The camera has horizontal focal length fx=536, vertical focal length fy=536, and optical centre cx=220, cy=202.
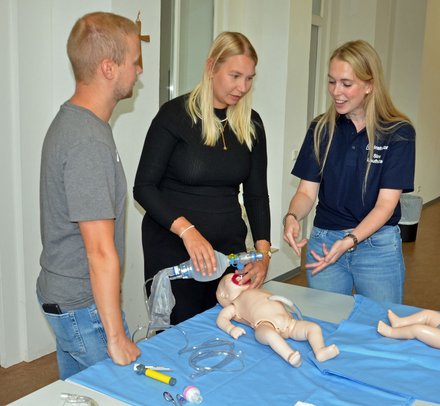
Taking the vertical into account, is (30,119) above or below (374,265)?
above

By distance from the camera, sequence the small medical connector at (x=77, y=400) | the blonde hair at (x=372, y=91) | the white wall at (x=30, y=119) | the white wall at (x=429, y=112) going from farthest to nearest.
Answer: the white wall at (x=429, y=112) < the white wall at (x=30, y=119) < the blonde hair at (x=372, y=91) < the small medical connector at (x=77, y=400)

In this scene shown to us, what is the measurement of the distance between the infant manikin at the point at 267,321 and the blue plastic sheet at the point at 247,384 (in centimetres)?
4

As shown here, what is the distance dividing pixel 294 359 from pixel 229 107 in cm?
96

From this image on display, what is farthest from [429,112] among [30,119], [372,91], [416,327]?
[416,327]

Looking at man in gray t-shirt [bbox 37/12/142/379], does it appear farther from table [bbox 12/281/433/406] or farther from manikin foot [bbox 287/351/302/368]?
manikin foot [bbox 287/351/302/368]

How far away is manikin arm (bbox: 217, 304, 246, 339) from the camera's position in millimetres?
1491

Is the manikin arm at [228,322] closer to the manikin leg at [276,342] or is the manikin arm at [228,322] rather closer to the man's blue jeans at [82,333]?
Answer: the manikin leg at [276,342]

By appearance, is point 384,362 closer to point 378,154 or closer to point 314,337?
point 314,337

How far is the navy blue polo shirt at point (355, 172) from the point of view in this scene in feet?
5.95

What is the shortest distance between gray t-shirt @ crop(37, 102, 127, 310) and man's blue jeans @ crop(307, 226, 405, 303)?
2.81 ft

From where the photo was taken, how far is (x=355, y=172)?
1.87 meters

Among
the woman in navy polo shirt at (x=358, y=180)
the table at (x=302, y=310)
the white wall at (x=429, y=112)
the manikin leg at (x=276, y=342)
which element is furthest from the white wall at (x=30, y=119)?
the white wall at (x=429, y=112)

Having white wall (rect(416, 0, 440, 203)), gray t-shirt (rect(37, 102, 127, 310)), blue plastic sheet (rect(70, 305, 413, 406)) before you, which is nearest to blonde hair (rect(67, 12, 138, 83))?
gray t-shirt (rect(37, 102, 127, 310))

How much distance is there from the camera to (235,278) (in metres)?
1.70
